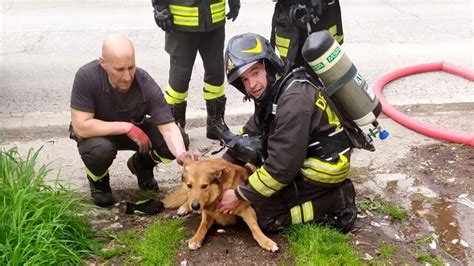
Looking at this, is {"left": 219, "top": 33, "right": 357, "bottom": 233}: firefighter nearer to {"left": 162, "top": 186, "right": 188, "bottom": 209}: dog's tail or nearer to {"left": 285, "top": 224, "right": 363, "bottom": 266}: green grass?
{"left": 285, "top": 224, "right": 363, "bottom": 266}: green grass

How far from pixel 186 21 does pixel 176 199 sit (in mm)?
1470

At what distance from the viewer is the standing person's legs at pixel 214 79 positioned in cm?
489

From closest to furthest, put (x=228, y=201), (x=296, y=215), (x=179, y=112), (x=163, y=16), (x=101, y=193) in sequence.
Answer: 1. (x=228, y=201)
2. (x=296, y=215)
3. (x=101, y=193)
4. (x=163, y=16)
5. (x=179, y=112)

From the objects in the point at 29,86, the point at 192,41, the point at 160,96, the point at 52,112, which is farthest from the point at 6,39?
the point at 160,96

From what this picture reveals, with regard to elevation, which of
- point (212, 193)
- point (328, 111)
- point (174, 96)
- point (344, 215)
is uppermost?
point (328, 111)

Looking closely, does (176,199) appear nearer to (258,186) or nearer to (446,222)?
(258,186)

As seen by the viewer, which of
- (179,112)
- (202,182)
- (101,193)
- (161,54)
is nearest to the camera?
(202,182)

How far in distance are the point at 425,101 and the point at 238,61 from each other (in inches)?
134

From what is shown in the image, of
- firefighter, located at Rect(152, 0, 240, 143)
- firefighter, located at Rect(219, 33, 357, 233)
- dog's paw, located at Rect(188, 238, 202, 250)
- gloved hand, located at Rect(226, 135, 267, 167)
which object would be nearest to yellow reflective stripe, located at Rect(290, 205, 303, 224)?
firefighter, located at Rect(219, 33, 357, 233)

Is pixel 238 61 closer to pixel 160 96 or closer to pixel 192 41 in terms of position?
pixel 160 96

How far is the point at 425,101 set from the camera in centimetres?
609

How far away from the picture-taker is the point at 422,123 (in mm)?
5309

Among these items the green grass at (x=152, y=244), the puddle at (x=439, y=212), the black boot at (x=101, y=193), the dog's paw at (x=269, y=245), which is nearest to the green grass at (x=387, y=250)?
the puddle at (x=439, y=212)

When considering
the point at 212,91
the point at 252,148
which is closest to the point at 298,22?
the point at 212,91
